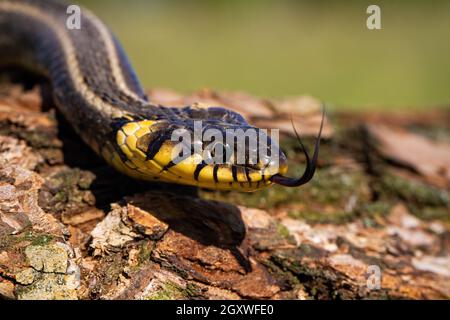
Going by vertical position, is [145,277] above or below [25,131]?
below

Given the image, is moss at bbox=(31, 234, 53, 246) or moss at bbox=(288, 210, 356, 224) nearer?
moss at bbox=(31, 234, 53, 246)

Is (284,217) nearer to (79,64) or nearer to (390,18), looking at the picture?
(79,64)

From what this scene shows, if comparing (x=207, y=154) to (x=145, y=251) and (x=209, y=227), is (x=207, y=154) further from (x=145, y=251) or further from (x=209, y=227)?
(x=145, y=251)

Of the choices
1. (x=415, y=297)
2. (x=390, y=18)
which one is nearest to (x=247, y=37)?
(x=390, y=18)

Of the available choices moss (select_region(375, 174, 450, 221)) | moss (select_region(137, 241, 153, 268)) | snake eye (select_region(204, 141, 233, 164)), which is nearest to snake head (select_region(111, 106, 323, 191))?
snake eye (select_region(204, 141, 233, 164))

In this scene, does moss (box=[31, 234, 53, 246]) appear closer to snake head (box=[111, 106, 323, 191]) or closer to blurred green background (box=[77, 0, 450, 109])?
snake head (box=[111, 106, 323, 191])

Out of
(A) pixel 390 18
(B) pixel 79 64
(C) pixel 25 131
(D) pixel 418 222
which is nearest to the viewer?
(C) pixel 25 131
